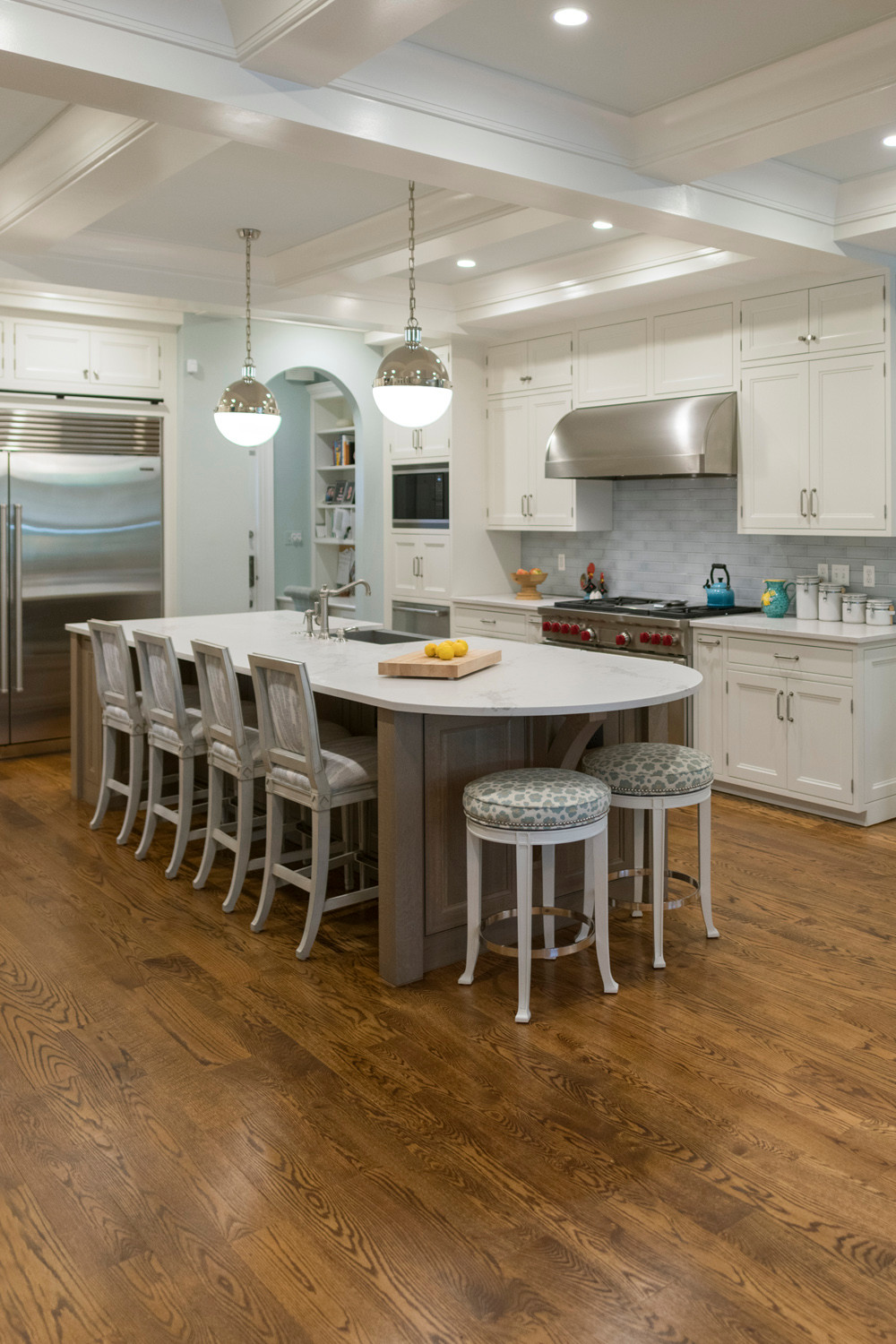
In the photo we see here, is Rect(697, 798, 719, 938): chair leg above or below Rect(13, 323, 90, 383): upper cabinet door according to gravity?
below

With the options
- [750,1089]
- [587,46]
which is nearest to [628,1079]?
[750,1089]

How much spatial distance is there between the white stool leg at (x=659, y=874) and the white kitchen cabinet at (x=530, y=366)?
12.4 feet

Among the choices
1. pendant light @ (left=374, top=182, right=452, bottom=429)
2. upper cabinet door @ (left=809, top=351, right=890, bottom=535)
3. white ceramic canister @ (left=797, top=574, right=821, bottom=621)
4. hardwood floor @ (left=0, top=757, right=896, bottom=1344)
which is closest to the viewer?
hardwood floor @ (left=0, top=757, right=896, bottom=1344)

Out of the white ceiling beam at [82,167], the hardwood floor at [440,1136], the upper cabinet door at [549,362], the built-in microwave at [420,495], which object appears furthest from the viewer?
the built-in microwave at [420,495]

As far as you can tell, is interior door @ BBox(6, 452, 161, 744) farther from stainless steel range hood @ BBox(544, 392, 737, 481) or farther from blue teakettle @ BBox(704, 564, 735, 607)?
blue teakettle @ BBox(704, 564, 735, 607)

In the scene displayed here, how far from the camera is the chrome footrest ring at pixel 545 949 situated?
3.20 meters

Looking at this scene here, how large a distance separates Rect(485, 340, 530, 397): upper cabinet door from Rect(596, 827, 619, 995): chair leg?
14.1 feet

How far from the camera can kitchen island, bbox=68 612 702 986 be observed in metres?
3.28

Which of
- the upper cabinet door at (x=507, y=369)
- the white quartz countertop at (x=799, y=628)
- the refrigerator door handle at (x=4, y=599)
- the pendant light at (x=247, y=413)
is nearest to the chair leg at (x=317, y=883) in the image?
the pendant light at (x=247, y=413)

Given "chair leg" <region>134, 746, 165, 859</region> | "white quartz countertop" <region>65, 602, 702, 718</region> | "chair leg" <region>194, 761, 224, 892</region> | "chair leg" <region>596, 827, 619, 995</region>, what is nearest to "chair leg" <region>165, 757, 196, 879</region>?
"chair leg" <region>194, 761, 224, 892</region>

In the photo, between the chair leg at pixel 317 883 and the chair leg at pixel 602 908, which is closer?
the chair leg at pixel 602 908

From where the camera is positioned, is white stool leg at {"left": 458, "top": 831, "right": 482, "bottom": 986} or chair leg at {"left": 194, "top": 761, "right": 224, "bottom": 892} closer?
white stool leg at {"left": 458, "top": 831, "right": 482, "bottom": 986}

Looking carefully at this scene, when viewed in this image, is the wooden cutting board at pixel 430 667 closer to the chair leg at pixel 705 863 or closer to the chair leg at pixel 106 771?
the chair leg at pixel 705 863

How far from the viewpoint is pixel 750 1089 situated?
2.72m
